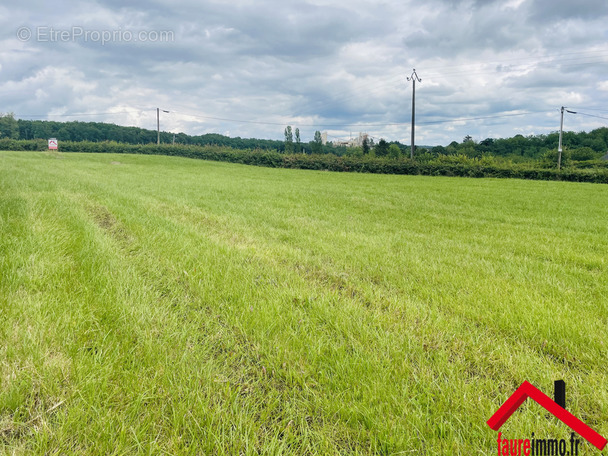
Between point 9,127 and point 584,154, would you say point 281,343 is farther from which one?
point 9,127

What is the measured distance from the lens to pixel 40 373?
1.94 metres

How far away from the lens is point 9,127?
3344 inches

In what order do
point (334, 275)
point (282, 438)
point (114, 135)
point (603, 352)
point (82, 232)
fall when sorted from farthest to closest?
point (114, 135), point (82, 232), point (334, 275), point (603, 352), point (282, 438)

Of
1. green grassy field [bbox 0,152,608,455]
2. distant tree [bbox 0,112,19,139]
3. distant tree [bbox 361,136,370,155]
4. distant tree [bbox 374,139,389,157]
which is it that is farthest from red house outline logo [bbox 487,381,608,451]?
distant tree [bbox 0,112,19,139]

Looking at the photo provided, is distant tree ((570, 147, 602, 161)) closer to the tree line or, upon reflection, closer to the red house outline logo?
the tree line

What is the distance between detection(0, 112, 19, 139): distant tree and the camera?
275 feet

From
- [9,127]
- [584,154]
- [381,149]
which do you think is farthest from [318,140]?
[9,127]

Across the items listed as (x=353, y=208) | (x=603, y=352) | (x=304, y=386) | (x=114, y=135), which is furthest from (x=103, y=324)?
(x=114, y=135)

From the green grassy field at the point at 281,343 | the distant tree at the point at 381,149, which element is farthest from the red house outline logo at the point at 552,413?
the distant tree at the point at 381,149

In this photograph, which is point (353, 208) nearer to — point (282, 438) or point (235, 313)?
point (235, 313)

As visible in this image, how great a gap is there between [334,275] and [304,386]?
6.97ft

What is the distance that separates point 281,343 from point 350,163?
3625 centimetres

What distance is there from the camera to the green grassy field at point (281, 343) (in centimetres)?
168

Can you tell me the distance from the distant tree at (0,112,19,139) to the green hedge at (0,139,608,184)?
40.2 m
